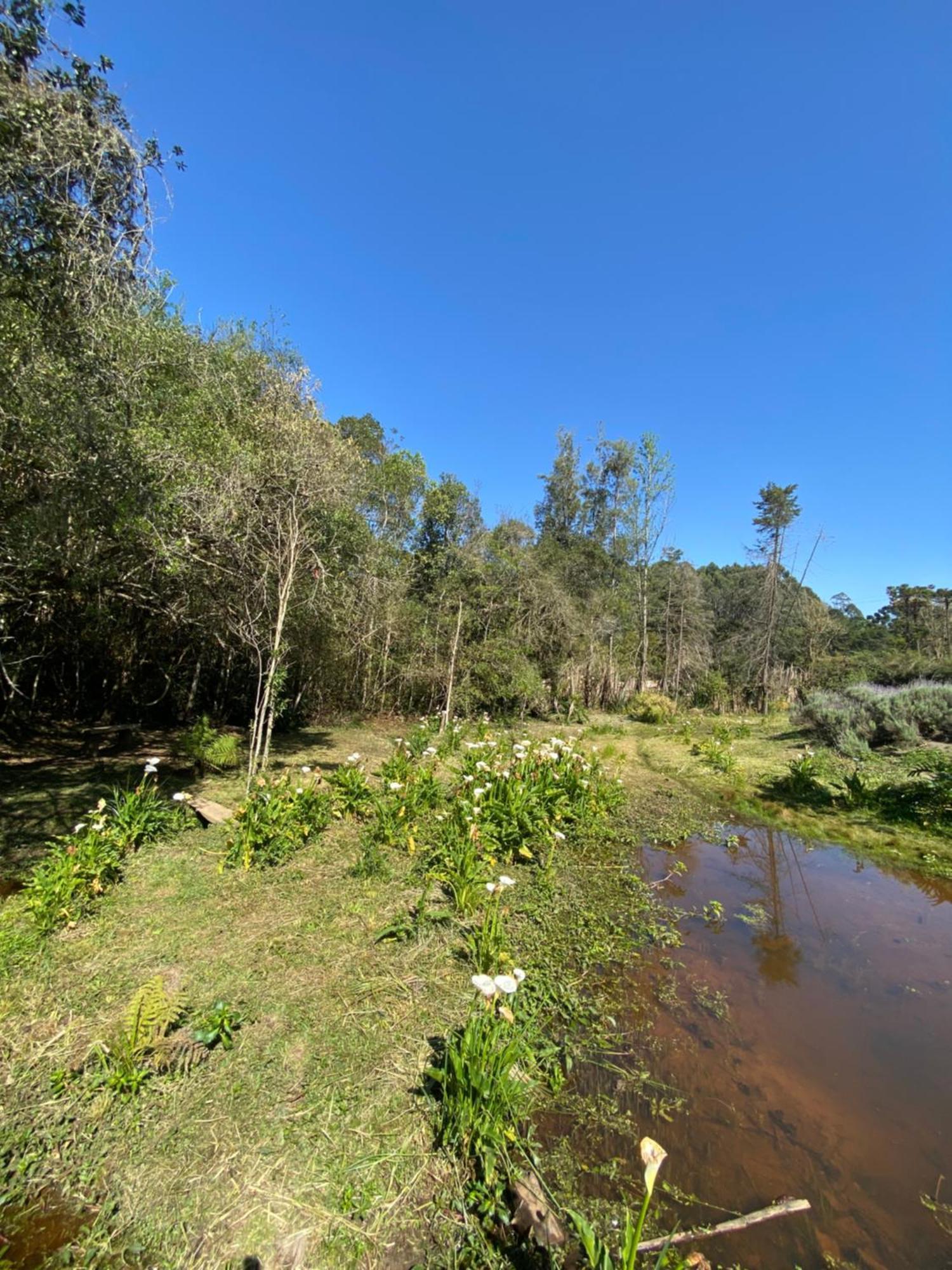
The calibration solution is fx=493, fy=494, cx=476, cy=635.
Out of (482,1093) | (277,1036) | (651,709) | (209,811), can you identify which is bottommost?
(277,1036)

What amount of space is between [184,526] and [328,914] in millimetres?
4162

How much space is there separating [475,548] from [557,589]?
2788 millimetres

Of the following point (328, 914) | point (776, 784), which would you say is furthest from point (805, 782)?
point (328, 914)

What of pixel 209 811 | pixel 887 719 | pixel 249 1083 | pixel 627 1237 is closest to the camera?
pixel 627 1237

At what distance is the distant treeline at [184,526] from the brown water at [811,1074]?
14.5 ft

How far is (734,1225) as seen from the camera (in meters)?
1.72

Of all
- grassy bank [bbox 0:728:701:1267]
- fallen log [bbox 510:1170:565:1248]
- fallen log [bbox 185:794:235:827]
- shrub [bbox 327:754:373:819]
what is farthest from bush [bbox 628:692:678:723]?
fallen log [bbox 510:1170:565:1248]

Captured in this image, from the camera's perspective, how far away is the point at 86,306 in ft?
12.8

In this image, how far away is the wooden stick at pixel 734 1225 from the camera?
5.45 feet

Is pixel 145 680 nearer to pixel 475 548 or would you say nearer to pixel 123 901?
pixel 123 901

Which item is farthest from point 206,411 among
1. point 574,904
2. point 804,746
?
point 804,746

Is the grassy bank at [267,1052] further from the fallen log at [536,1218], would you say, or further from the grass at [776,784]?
the grass at [776,784]

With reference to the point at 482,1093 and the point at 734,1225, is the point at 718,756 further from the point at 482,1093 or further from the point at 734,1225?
the point at 482,1093

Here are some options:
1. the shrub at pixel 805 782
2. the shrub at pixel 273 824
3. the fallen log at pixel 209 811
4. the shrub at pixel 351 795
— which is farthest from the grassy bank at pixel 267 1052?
the shrub at pixel 805 782
